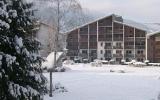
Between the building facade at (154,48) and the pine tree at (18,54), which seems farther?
the building facade at (154,48)

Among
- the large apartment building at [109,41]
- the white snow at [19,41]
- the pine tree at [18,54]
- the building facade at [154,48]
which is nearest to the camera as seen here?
the pine tree at [18,54]

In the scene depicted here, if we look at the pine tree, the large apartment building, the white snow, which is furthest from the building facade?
the white snow

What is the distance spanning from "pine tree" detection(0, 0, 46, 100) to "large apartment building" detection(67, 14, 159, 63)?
64782mm

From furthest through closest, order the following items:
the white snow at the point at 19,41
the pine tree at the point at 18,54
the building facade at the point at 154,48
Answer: the building facade at the point at 154,48 → the white snow at the point at 19,41 → the pine tree at the point at 18,54

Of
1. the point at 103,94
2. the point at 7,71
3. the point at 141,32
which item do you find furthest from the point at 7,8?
the point at 141,32

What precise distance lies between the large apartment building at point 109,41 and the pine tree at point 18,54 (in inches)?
2550

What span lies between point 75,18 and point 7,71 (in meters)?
11.7

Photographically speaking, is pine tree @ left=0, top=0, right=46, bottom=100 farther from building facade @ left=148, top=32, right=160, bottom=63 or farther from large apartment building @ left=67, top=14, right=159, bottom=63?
large apartment building @ left=67, top=14, right=159, bottom=63

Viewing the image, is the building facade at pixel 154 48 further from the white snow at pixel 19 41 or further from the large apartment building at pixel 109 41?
the white snow at pixel 19 41

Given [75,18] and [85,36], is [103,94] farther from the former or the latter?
[85,36]

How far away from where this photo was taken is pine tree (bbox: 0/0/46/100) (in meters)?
7.85

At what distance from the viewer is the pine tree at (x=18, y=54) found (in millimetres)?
7852

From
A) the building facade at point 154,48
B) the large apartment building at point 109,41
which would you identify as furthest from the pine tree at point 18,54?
the large apartment building at point 109,41

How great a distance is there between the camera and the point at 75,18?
1942 cm
